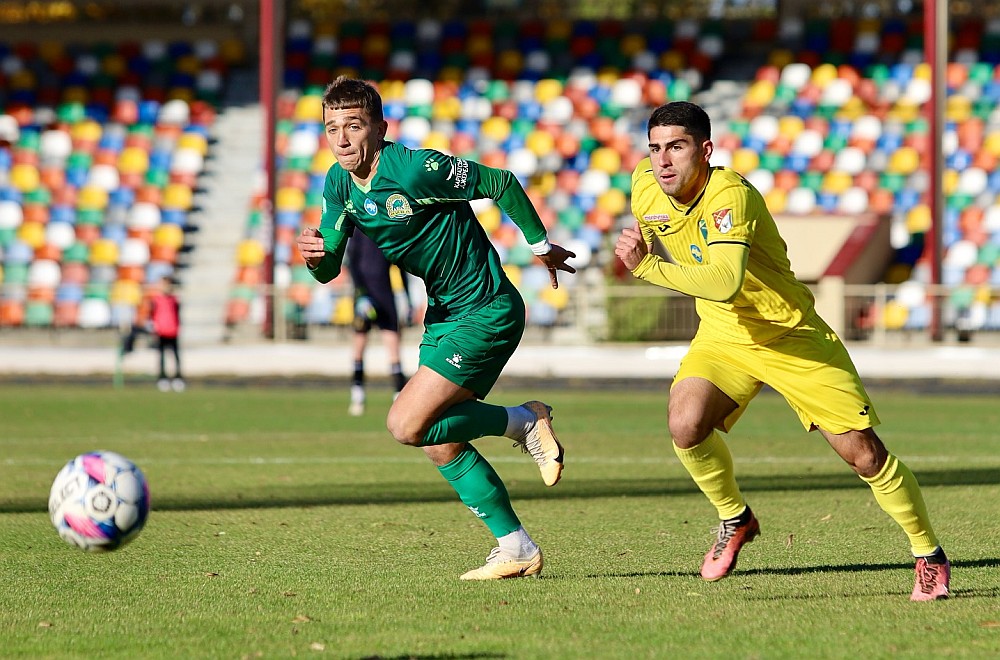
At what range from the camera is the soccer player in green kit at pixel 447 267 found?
20.1 feet

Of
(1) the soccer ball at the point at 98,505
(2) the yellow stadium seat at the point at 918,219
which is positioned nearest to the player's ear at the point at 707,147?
(1) the soccer ball at the point at 98,505

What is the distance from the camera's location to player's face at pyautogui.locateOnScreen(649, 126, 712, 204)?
5.88m

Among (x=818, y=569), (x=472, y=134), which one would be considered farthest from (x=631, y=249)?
(x=472, y=134)

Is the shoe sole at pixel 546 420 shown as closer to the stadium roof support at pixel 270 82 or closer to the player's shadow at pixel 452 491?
the player's shadow at pixel 452 491

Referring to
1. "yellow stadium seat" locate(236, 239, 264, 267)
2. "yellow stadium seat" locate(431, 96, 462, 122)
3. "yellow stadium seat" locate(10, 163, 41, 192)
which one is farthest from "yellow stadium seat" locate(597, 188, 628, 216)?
"yellow stadium seat" locate(10, 163, 41, 192)

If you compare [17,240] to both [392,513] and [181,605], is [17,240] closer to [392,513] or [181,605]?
[392,513]

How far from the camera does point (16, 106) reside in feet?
102

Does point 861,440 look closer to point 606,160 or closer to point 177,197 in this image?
point 606,160

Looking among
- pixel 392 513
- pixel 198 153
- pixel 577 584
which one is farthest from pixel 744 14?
pixel 577 584

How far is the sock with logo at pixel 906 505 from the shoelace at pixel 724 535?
66 cm

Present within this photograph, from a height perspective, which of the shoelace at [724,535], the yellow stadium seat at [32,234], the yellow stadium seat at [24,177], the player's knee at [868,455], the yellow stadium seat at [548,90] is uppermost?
the yellow stadium seat at [548,90]

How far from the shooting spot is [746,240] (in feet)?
18.9

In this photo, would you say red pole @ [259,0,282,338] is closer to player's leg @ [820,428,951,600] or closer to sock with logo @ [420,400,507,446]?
sock with logo @ [420,400,507,446]

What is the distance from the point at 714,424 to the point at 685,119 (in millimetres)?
1308
